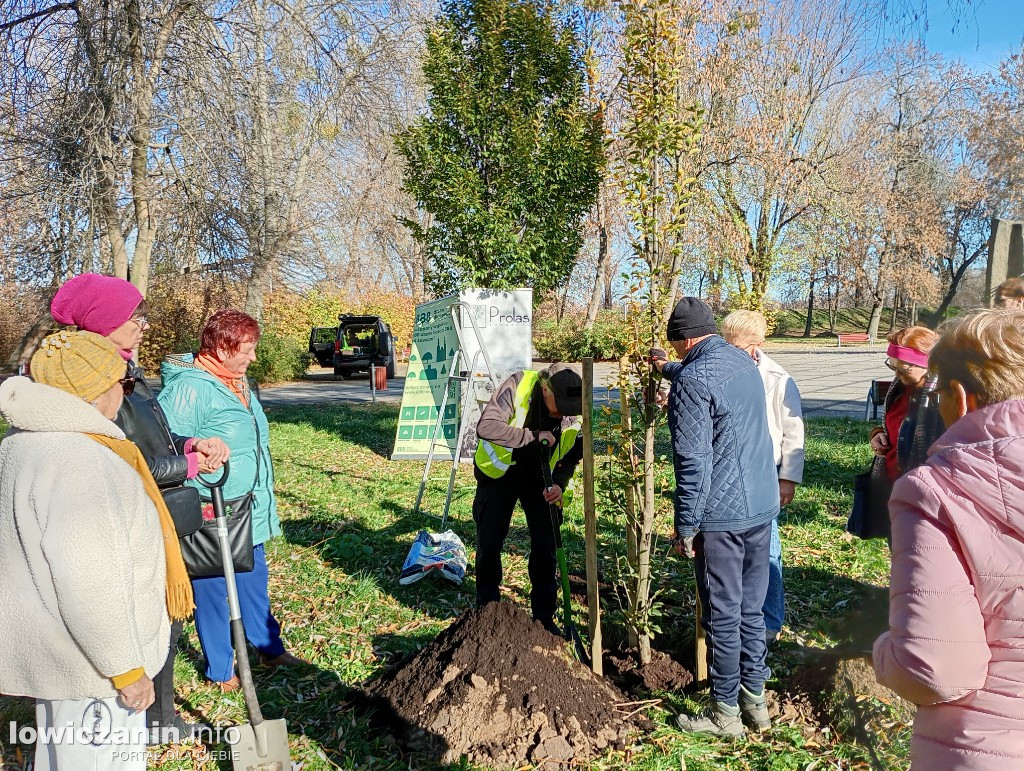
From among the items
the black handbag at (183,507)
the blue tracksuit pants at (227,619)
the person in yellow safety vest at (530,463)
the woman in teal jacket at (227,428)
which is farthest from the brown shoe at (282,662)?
the black handbag at (183,507)

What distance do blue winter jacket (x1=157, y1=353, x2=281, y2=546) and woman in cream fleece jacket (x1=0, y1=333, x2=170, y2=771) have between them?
1234 mm

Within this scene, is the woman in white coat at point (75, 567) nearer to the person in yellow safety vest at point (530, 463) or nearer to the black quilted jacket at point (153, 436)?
the black quilted jacket at point (153, 436)

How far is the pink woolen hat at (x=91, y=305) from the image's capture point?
2.80m

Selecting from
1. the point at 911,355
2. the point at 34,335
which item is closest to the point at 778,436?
the point at 911,355

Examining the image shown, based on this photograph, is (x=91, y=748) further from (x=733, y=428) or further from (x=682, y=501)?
(x=733, y=428)

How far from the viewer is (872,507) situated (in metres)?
3.72

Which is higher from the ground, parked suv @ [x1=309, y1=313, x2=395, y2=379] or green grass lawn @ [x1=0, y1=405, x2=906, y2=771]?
parked suv @ [x1=309, y1=313, x2=395, y2=379]

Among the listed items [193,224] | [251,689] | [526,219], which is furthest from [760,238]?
[251,689]

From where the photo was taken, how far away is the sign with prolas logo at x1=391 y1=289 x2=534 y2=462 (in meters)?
8.60

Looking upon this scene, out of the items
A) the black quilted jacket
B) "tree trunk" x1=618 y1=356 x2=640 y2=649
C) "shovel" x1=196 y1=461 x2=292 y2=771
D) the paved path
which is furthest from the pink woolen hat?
the paved path

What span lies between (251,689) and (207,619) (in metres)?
0.76

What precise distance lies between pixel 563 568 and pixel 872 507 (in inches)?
67.3

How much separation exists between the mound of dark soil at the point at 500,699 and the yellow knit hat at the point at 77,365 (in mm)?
1990

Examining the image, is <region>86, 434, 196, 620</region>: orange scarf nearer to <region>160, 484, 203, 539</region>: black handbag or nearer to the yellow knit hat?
the yellow knit hat
